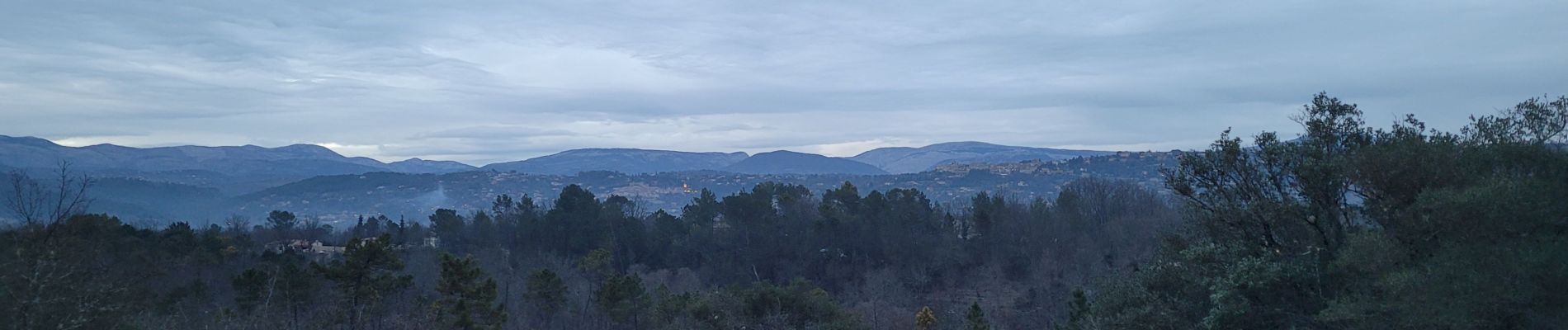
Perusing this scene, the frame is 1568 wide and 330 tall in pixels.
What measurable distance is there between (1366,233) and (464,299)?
21.3m

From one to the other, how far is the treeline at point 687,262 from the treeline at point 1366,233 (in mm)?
10250

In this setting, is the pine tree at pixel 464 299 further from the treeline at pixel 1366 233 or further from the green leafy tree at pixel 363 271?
the treeline at pixel 1366 233

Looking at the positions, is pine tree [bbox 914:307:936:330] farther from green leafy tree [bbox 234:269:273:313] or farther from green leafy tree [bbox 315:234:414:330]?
green leafy tree [bbox 234:269:273:313]

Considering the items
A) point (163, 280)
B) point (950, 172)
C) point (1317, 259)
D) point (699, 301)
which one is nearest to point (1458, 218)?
point (1317, 259)

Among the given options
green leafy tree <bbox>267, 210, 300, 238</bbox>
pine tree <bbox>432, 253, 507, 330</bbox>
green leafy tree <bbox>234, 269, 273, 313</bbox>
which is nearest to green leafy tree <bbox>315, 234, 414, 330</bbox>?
pine tree <bbox>432, 253, 507, 330</bbox>

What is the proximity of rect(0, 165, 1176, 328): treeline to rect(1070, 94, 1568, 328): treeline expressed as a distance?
10250 millimetres

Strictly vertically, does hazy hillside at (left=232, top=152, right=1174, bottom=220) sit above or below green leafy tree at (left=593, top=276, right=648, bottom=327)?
above

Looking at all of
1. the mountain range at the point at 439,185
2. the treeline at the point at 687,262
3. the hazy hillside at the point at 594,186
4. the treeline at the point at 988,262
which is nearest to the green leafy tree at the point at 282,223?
the treeline at the point at 687,262

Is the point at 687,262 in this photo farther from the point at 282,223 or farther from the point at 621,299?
the point at 282,223

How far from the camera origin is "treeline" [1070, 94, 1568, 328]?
10750 mm

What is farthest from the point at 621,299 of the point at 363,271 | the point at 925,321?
the point at 363,271

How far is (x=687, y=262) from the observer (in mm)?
59562

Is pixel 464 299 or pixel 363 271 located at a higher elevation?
pixel 363 271

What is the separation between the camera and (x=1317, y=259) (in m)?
14.4
